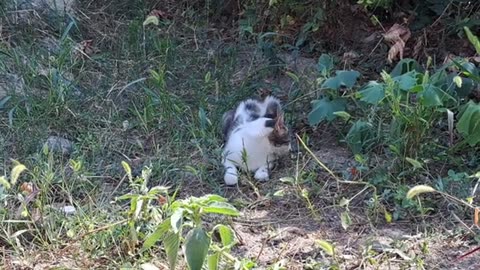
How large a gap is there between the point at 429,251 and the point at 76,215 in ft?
3.77

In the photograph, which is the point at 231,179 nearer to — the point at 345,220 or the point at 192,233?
the point at 345,220

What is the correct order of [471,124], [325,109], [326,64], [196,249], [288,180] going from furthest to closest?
[326,64] < [325,109] < [471,124] < [288,180] < [196,249]

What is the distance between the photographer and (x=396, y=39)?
12.3 ft

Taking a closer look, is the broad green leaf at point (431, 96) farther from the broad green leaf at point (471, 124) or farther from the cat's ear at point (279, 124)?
the cat's ear at point (279, 124)

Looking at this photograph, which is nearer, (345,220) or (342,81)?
(345,220)

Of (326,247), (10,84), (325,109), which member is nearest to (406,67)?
(325,109)

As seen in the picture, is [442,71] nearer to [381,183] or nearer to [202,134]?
[381,183]

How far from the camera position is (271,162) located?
321cm

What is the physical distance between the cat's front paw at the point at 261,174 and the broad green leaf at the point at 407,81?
1.97ft

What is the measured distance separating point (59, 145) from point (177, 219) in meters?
1.31

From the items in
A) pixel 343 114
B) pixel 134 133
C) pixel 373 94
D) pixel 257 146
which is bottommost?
pixel 134 133

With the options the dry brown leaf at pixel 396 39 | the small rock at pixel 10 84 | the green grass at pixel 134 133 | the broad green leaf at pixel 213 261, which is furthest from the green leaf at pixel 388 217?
the small rock at pixel 10 84

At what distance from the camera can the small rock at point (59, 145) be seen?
10.9 ft

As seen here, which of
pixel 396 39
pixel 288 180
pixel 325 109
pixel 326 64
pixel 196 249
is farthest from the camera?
pixel 396 39
